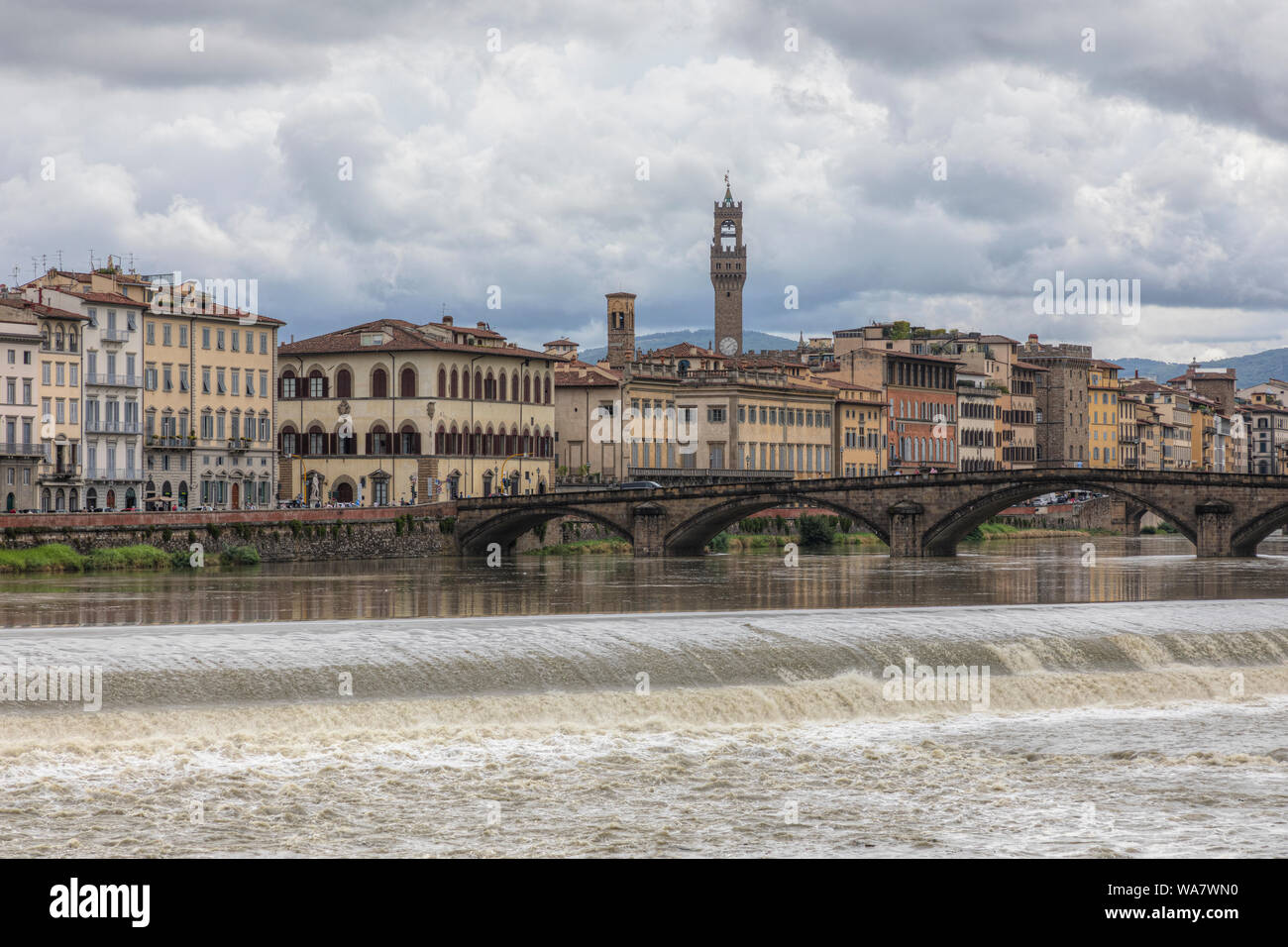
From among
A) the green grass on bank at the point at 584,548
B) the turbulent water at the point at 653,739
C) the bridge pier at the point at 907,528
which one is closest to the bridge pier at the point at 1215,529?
the bridge pier at the point at 907,528

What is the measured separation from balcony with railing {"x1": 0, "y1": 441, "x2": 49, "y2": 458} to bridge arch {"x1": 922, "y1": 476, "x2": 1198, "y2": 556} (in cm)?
3342

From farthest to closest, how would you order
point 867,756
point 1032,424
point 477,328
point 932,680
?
point 1032,424 < point 477,328 < point 932,680 < point 867,756

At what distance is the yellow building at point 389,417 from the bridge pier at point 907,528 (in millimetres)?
20856

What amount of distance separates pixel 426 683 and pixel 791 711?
5109 mm

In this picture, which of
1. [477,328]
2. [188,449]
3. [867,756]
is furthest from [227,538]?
[867,756]

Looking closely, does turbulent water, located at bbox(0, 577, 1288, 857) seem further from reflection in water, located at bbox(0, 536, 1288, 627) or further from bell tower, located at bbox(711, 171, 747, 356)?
bell tower, located at bbox(711, 171, 747, 356)

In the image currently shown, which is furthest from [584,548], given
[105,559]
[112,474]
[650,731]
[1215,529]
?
[650,731]

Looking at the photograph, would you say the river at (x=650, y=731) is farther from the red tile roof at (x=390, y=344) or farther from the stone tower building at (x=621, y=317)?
the stone tower building at (x=621, y=317)

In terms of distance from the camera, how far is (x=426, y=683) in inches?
1029

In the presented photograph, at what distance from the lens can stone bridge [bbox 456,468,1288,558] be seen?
70625 mm

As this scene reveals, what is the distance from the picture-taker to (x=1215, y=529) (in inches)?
2773

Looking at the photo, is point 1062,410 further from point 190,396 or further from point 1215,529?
point 190,396

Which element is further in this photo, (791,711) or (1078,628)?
(1078,628)
